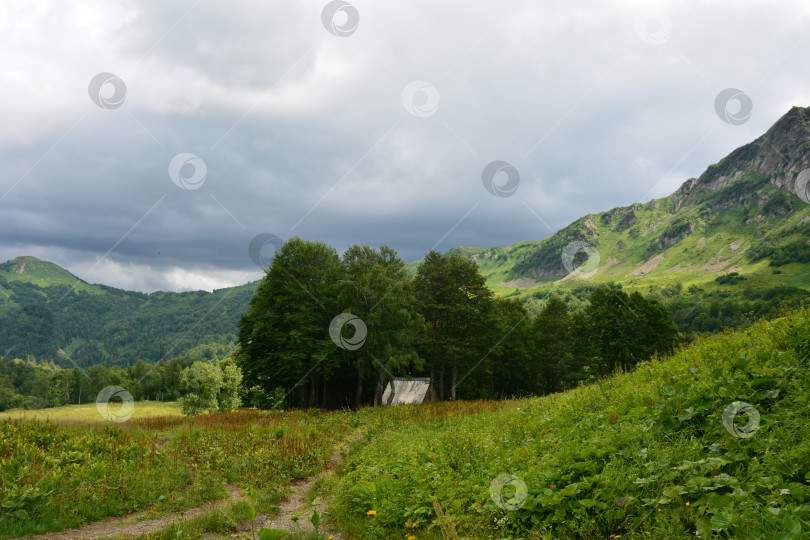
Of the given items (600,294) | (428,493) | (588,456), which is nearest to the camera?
(588,456)

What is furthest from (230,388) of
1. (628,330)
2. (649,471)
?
(649,471)

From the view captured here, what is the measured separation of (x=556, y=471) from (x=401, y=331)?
27.4 meters

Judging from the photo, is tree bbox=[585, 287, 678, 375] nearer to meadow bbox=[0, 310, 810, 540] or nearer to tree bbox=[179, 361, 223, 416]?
meadow bbox=[0, 310, 810, 540]

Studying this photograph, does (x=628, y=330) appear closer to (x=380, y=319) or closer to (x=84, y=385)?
(x=380, y=319)

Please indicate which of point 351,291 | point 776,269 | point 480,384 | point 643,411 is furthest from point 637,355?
point 776,269

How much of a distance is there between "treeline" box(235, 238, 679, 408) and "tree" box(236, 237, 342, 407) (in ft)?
0.32

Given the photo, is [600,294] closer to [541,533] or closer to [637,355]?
[637,355]

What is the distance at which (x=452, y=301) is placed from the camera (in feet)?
130

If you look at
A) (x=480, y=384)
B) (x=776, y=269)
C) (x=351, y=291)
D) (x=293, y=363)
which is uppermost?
(x=776, y=269)

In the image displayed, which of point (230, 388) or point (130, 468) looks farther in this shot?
point (230, 388)

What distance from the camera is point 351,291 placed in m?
32.7

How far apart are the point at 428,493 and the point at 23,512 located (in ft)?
28.3

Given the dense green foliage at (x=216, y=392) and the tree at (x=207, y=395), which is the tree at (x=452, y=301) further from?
the tree at (x=207, y=395)

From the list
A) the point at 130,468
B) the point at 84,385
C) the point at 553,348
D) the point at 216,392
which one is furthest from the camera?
the point at 84,385
